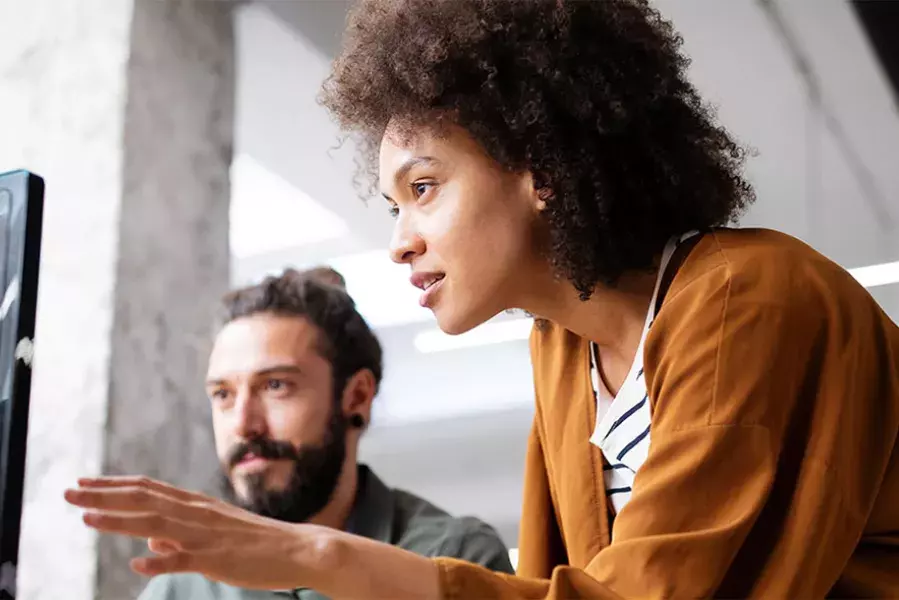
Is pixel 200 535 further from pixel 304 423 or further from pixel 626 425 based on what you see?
pixel 304 423

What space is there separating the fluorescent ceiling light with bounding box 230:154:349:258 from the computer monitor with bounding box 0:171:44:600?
0.77m

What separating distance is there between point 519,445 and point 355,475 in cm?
21

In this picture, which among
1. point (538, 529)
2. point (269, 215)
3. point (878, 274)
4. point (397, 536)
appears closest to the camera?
point (538, 529)

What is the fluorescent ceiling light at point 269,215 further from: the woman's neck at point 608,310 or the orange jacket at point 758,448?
the orange jacket at point 758,448

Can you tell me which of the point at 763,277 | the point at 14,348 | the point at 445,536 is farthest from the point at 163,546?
the point at 445,536

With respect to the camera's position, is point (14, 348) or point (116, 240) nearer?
point (14, 348)

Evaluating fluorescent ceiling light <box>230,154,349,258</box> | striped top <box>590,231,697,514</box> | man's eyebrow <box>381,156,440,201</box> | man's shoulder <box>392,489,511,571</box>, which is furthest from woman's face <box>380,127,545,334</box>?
fluorescent ceiling light <box>230,154,349,258</box>

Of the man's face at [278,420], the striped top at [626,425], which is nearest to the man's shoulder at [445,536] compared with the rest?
the man's face at [278,420]

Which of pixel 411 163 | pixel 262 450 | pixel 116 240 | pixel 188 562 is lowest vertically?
pixel 188 562

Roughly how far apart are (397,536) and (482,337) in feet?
0.92

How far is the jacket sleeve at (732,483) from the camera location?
2.14 ft

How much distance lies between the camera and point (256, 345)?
4.38 feet

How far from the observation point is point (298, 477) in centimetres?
127

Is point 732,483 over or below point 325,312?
below
